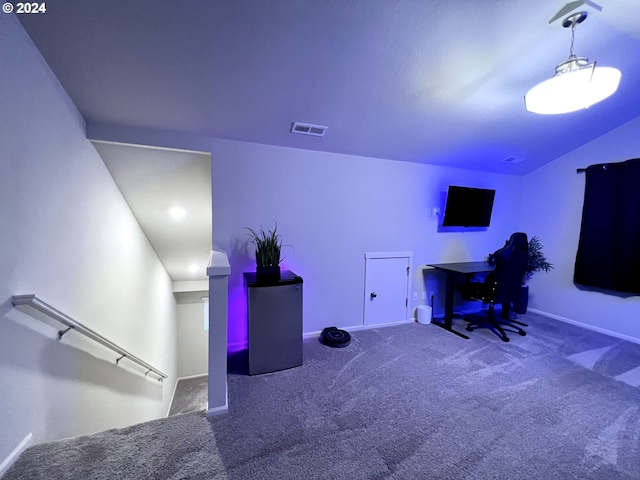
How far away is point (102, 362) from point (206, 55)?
258cm

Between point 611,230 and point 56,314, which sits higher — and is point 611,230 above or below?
above

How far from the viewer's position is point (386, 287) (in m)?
3.12

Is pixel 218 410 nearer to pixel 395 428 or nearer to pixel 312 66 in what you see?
pixel 395 428

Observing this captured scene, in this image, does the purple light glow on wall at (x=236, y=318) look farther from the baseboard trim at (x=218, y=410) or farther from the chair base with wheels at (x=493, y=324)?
the chair base with wheels at (x=493, y=324)

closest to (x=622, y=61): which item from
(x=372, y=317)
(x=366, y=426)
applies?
(x=372, y=317)

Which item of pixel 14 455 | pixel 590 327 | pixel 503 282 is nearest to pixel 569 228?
pixel 590 327

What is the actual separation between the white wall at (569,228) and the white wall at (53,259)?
5462 millimetres

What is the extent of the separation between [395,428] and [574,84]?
97.1 inches

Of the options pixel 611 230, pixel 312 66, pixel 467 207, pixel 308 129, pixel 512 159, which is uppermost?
pixel 312 66

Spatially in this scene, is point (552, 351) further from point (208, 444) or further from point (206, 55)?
point (206, 55)

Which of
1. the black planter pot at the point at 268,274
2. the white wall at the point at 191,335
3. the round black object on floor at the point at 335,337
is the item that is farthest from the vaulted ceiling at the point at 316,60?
the white wall at the point at 191,335

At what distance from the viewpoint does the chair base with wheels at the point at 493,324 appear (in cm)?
295

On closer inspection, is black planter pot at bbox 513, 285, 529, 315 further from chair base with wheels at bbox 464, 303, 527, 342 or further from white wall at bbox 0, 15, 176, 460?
white wall at bbox 0, 15, 176, 460

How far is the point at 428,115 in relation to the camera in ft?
7.76
